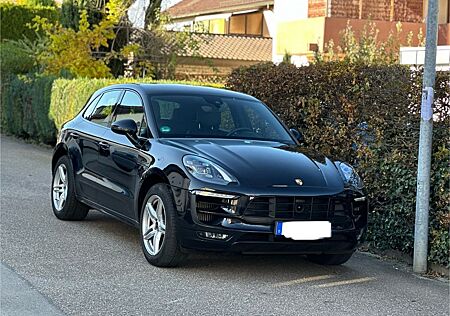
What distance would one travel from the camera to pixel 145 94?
852 cm

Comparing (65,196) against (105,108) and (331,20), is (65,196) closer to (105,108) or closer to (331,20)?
(105,108)

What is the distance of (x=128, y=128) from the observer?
8.07 m

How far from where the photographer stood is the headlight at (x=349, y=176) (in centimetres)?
755

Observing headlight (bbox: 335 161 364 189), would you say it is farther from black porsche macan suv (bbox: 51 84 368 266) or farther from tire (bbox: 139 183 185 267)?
tire (bbox: 139 183 185 267)

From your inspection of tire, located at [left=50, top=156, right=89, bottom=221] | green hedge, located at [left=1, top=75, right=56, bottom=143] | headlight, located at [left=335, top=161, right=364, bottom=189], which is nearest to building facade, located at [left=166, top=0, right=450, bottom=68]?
green hedge, located at [left=1, top=75, right=56, bottom=143]

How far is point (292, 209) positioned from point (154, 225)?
1281 mm

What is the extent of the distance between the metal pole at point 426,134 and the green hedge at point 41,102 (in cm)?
835

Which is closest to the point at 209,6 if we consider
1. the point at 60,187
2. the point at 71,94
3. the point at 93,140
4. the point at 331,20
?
the point at 331,20

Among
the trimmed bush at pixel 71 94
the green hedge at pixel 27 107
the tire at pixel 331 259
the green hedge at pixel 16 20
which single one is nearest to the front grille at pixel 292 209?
the tire at pixel 331 259

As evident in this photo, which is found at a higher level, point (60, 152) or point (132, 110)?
point (132, 110)

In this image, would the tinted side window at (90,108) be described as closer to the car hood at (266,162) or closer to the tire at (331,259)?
the car hood at (266,162)

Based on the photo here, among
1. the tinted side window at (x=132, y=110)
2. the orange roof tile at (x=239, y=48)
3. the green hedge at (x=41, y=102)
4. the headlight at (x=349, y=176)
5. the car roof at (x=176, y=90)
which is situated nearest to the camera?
the headlight at (x=349, y=176)

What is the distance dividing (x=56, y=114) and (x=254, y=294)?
1228 cm

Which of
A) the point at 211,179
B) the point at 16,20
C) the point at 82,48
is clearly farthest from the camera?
the point at 16,20
